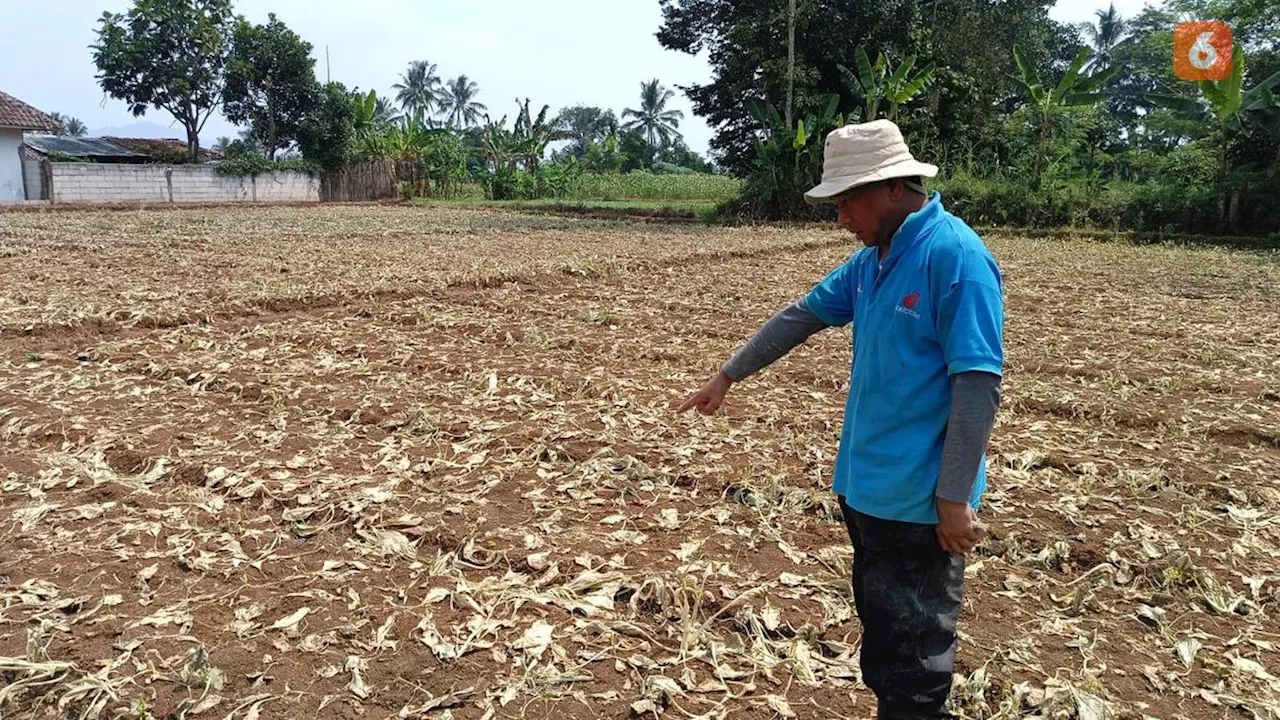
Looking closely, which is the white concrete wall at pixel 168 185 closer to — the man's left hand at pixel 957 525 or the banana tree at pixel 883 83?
the banana tree at pixel 883 83

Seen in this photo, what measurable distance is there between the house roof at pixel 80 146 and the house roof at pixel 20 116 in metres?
2.62

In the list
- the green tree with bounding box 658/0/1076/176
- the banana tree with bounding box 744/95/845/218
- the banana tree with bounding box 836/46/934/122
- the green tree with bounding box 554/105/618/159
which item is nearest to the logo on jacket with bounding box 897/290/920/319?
the banana tree with bounding box 836/46/934/122

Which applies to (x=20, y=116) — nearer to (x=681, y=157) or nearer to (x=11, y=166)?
(x=11, y=166)

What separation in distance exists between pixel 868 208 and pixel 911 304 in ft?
0.90

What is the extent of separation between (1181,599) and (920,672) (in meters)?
1.78

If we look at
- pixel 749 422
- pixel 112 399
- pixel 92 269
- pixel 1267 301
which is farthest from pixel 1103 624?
pixel 92 269

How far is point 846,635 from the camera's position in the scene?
2.89 metres

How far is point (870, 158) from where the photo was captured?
6.42 ft

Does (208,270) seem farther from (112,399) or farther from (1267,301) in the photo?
(1267,301)

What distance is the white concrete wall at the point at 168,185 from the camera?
28.7m

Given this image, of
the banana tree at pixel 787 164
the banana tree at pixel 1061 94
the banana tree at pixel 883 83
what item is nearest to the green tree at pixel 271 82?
the banana tree at pixel 787 164

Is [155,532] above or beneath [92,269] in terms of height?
beneath

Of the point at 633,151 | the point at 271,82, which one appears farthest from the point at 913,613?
the point at 633,151

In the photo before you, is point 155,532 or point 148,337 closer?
point 155,532
